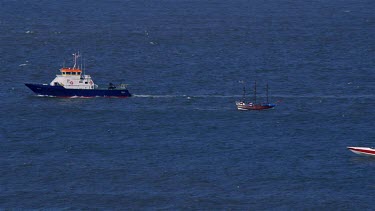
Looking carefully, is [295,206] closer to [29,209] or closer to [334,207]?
[334,207]

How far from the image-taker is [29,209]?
648 feet

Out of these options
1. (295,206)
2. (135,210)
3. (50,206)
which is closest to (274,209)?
(295,206)

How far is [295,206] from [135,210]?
22820mm

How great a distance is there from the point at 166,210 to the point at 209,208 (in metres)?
6.13

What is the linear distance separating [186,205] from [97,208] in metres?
12.7

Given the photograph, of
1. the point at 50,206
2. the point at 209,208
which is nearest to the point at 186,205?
the point at 209,208

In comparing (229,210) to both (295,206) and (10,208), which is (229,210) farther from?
(10,208)

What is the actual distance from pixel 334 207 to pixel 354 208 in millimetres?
2875

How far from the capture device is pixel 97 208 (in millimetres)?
197750

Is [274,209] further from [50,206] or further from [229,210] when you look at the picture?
[50,206]

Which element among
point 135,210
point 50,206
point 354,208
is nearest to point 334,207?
point 354,208

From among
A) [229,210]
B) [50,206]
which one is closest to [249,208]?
[229,210]

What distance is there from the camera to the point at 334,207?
200 metres

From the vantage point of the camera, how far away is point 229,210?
19750cm
